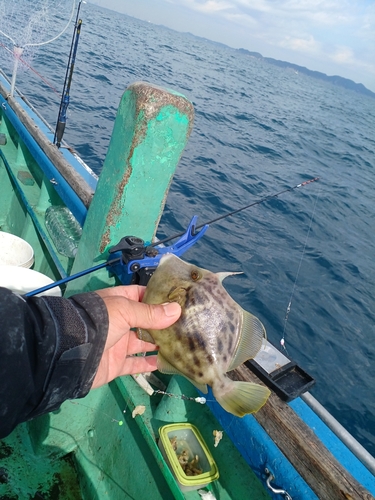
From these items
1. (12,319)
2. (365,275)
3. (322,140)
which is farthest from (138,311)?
(322,140)

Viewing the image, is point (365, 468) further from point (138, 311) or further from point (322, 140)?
point (322, 140)

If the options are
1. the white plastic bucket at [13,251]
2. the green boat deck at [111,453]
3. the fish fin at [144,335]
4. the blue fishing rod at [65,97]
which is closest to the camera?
the fish fin at [144,335]

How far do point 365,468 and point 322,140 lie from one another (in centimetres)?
2662

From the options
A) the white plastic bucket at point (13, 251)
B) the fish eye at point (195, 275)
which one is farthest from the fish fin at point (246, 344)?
the white plastic bucket at point (13, 251)

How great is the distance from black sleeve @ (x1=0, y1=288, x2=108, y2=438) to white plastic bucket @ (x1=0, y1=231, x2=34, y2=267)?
2425mm

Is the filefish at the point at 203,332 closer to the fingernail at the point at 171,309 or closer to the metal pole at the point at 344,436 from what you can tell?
the fingernail at the point at 171,309

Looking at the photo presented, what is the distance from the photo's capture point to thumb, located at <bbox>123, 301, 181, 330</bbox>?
191cm

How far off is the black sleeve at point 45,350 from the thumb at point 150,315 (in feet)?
0.47

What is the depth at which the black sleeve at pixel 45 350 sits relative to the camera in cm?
144

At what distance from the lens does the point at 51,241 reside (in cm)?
427

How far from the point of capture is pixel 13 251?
403cm

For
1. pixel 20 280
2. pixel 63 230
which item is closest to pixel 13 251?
pixel 63 230

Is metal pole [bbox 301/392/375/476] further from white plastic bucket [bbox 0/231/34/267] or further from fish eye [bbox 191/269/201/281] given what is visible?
white plastic bucket [bbox 0/231/34/267]

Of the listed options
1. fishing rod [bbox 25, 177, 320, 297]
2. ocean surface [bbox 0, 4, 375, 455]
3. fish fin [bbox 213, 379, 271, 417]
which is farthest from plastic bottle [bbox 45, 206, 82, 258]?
ocean surface [bbox 0, 4, 375, 455]
